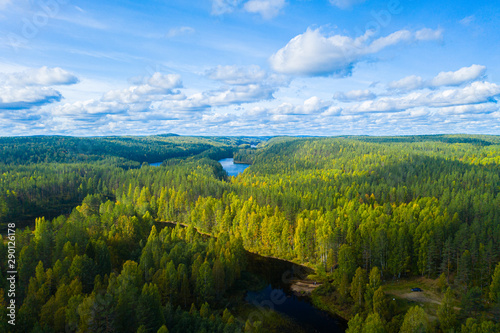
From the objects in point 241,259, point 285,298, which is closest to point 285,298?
point 285,298

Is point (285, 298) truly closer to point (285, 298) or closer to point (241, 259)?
point (285, 298)

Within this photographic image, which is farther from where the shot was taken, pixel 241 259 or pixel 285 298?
pixel 241 259

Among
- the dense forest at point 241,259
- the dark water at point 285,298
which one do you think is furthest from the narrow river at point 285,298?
the dense forest at point 241,259

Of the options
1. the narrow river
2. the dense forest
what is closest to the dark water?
the narrow river

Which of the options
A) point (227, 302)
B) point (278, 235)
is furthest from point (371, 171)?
point (227, 302)

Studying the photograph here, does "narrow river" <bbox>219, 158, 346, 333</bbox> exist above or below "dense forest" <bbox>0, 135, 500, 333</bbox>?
below

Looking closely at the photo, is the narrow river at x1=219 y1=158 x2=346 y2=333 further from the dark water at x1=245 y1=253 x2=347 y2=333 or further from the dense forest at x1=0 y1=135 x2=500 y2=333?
the dense forest at x1=0 y1=135 x2=500 y2=333

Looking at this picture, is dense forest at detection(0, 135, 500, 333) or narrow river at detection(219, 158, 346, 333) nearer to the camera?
dense forest at detection(0, 135, 500, 333)

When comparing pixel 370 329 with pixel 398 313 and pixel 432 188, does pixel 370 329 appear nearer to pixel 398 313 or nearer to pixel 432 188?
pixel 398 313
